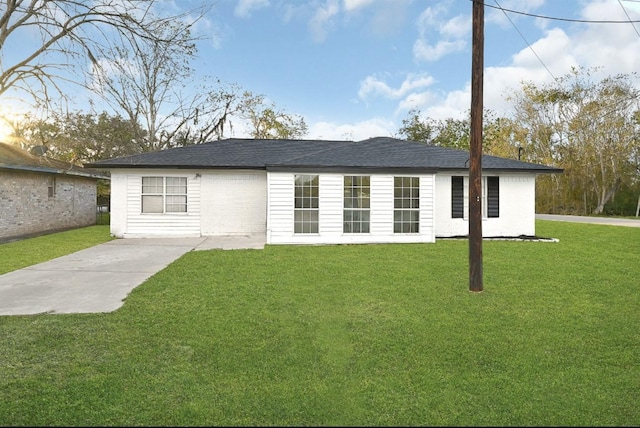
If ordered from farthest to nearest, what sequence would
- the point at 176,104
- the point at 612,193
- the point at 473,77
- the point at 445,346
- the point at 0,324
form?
the point at 612,193, the point at 176,104, the point at 473,77, the point at 0,324, the point at 445,346

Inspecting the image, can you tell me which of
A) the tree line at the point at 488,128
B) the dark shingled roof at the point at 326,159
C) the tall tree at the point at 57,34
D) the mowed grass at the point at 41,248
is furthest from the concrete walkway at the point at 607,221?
the mowed grass at the point at 41,248

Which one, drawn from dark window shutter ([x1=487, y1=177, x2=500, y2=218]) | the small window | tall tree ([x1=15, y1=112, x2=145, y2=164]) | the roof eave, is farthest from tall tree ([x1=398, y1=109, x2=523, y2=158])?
the small window

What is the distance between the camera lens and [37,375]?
3.14 metres

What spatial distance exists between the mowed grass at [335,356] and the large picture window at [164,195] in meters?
6.93

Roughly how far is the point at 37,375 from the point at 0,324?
1.80 m

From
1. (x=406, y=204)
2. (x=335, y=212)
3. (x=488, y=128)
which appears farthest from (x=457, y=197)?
(x=488, y=128)

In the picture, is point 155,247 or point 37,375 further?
point 155,247

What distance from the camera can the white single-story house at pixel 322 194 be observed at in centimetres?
1139

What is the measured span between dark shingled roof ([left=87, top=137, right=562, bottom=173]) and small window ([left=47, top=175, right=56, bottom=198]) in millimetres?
4774

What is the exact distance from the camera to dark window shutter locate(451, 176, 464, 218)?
12.8 meters

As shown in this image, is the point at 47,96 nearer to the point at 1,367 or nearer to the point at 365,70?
the point at 1,367

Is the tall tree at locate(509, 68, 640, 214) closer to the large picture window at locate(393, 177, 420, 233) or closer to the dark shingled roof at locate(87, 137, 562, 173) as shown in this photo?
the dark shingled roof at locate(87, 137, 562, 173)

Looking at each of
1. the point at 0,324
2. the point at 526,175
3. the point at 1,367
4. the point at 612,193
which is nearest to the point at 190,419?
the point at 1,367

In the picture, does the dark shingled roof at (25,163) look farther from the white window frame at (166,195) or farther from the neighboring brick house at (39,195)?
the white window frame at (166,195)
